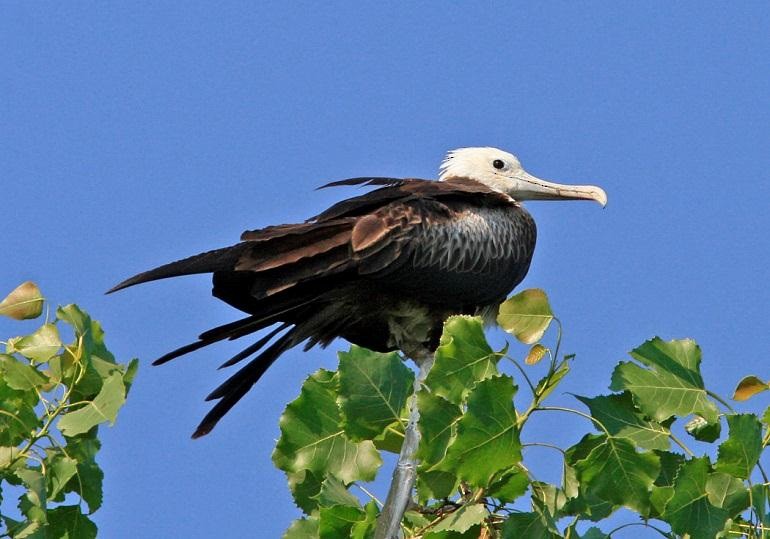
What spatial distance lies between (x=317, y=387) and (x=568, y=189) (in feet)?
10.0

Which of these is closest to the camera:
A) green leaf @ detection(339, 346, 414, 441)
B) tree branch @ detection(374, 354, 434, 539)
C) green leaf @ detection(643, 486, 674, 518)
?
green leaf @ detection(643, 486, 674, 518)

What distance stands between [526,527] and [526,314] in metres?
0.62

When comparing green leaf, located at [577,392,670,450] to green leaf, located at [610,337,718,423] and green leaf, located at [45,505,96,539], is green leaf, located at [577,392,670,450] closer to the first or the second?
green leaf, located at [610,337,718,423]

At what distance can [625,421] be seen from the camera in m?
4.07

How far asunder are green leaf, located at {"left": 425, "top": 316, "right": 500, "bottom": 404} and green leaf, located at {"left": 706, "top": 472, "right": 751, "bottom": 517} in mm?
683

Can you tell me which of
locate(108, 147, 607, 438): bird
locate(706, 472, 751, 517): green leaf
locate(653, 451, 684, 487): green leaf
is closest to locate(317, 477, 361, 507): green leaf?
locate(653, 451, 684, 487): green leaf

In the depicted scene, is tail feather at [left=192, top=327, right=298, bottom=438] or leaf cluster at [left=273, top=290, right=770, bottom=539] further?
tail feather at [left=192, top=327, right=298, bottom=438]

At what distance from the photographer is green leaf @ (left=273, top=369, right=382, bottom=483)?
433cm

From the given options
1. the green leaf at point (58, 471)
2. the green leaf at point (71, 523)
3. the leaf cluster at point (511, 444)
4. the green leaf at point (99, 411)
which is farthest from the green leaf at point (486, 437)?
the green leaf at point (71, 523)

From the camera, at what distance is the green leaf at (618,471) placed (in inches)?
156

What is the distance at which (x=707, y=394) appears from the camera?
13.4 feet

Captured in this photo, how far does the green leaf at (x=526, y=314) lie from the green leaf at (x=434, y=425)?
1.07ft

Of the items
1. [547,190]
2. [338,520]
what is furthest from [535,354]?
[547,190]

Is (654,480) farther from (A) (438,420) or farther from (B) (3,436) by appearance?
(B) (3,436)
